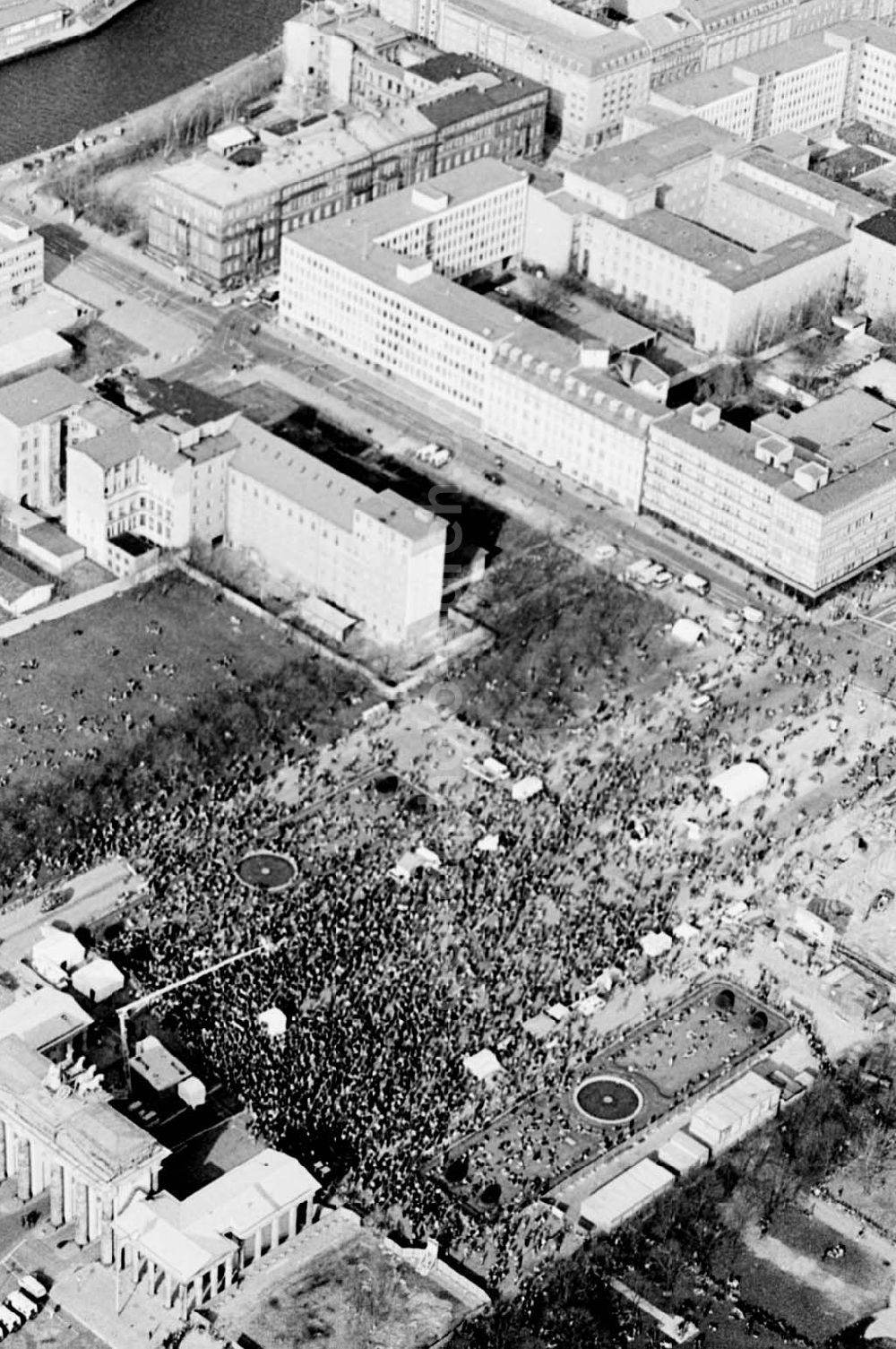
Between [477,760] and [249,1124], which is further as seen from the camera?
[477,760]

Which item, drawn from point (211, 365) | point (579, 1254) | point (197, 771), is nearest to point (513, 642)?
point (197, 771)

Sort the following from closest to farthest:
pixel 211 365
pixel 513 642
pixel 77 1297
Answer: pixel 77 1297, pixel 513 642, pixel 211 365

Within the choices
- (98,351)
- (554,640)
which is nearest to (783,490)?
(554,640)

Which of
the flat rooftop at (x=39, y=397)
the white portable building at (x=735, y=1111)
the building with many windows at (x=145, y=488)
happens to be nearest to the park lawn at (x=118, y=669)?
the building with many windows at (x=145, y=488)

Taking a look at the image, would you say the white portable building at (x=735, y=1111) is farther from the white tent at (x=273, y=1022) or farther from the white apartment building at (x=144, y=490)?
the white apartment building at (x=144, y=490)

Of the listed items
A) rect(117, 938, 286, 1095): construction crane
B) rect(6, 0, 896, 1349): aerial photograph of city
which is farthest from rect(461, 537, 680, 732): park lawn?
rect(117, 938, 286, 1095): construction crane

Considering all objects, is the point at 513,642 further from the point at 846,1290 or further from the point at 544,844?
the point at 846,1290
